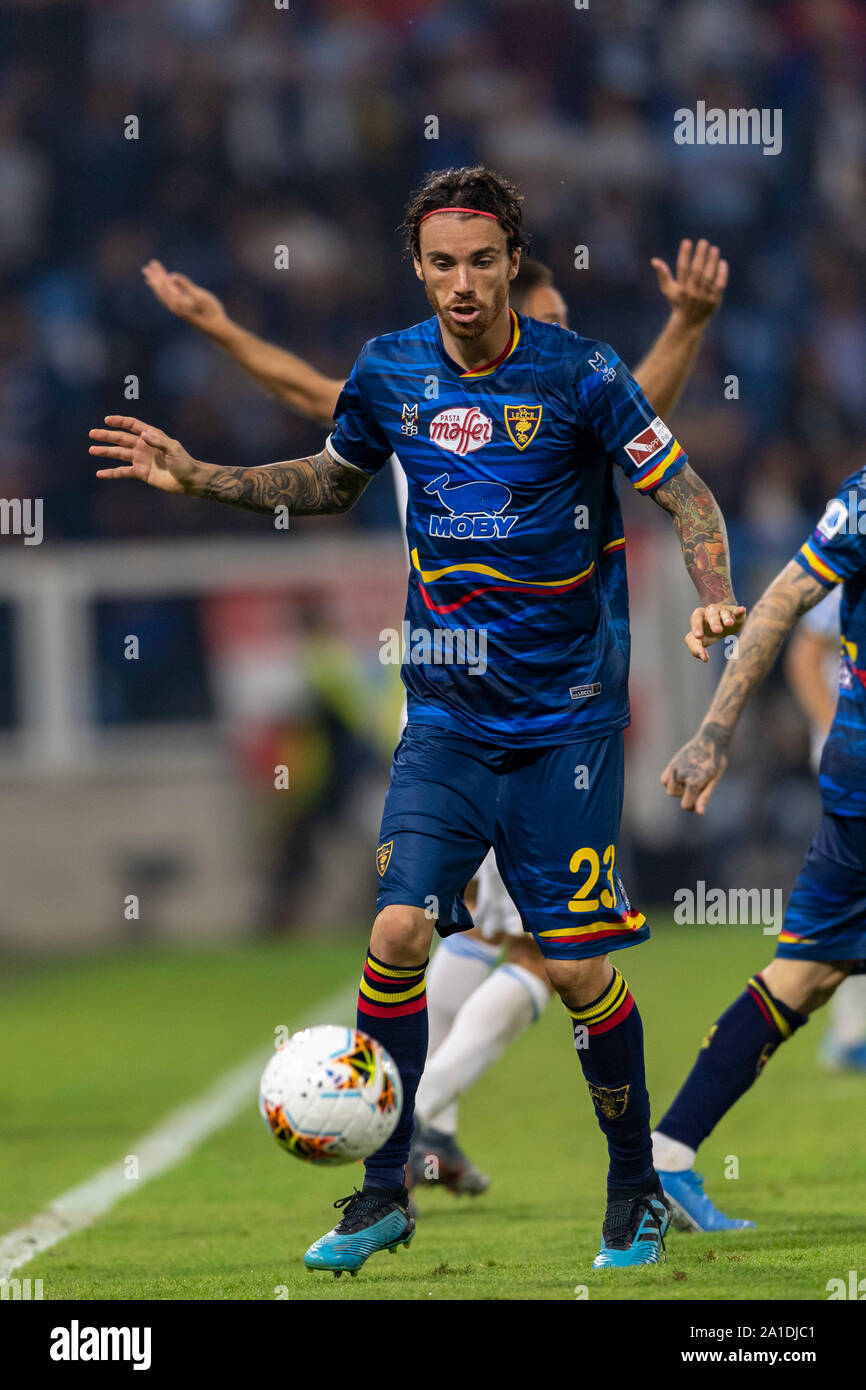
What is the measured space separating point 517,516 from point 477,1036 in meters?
1.95

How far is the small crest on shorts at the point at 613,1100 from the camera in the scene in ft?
14.9

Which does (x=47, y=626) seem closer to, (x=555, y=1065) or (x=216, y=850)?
(x=216, y=850)

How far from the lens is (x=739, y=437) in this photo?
15922mm

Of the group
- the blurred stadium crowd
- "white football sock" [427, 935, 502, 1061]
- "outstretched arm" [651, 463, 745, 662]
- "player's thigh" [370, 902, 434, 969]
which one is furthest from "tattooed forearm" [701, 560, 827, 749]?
the blurred stadium crowd

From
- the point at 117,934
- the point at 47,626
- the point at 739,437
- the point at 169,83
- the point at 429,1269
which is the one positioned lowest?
the point at 117,934

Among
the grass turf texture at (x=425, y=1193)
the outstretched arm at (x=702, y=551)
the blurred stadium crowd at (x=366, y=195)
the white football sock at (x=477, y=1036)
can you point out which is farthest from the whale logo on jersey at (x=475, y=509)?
the blurred stadium crowd at (x=366, y=195)

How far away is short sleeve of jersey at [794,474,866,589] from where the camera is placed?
4766 mm

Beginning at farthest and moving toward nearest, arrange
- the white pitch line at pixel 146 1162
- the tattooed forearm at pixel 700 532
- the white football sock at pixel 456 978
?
the white football sock at pixel 456 978, the white pitch line at pixel 146 1162, the tattooed forearm at pixel 700 532

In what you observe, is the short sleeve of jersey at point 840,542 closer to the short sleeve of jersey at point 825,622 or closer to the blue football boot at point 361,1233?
the blue football boot at point 361,1233

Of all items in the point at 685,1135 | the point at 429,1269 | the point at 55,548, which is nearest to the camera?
the point at 429,1269

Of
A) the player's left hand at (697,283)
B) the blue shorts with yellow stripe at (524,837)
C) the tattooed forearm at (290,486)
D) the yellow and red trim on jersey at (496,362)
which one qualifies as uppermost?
the player's left hand at (697,283)

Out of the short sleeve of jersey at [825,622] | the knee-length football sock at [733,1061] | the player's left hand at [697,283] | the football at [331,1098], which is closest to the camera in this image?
the football at [331,1098]

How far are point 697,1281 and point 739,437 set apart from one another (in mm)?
12382

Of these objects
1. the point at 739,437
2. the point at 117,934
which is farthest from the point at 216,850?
the point at 739,437
